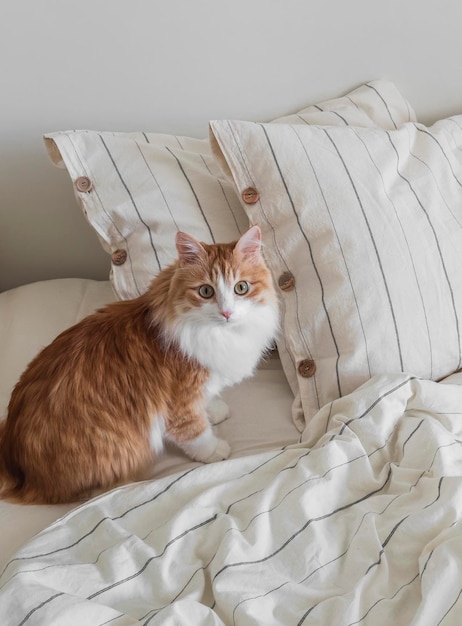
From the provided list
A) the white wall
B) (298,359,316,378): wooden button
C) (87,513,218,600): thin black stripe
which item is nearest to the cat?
(298,359,316,378): wooden button

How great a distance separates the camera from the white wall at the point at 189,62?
1451 millimetres

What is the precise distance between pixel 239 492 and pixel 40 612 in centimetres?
35

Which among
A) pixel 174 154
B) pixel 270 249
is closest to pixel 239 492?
pixel 270 249

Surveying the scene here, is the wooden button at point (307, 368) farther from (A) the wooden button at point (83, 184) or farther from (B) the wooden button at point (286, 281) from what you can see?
(A) the wooden button at point (83, 184)

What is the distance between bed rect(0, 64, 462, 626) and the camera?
0.88 meters

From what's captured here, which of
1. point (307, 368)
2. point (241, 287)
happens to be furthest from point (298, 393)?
point (241, 287)

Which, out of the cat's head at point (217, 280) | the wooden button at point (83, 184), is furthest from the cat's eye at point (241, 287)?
the wooden button at point (83, 184)

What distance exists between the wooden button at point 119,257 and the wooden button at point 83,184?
0.47 feet

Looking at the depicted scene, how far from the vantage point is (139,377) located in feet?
3.80

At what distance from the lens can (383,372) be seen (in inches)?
48.1

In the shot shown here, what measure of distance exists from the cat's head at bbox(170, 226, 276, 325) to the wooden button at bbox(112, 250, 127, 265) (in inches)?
11.1

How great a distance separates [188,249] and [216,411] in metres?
0.36

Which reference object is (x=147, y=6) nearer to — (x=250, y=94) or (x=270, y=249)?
(x=250, y=94)

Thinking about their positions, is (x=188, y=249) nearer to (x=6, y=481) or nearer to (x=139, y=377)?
(x=139, y=377)
